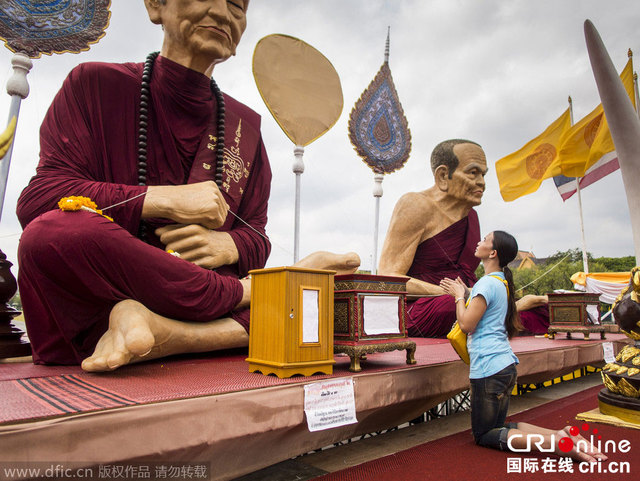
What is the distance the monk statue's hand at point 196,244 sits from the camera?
2018 mm

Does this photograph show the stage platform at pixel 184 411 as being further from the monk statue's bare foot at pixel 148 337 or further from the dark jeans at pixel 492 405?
the dark jeans at pixel 492 405

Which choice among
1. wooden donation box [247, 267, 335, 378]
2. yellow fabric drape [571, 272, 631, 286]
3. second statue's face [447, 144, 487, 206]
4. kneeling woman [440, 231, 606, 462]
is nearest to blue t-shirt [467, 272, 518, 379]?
kneeling woman [440, 231, 606, 462]

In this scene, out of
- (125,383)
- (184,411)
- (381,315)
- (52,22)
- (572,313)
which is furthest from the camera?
(572,313)

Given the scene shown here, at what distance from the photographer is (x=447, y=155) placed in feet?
13.8

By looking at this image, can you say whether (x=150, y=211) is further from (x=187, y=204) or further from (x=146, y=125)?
(x=146, y=125)

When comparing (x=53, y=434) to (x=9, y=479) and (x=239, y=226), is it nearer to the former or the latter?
(x=9, y=479)

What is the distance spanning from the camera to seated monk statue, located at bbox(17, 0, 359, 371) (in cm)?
162

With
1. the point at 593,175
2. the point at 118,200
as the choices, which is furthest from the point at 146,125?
the point at 593,175

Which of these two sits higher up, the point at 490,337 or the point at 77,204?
the point at 77,204

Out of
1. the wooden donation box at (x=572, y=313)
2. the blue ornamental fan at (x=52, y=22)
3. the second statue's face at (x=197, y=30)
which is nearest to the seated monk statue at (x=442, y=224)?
the wooden donation box at (x=572, y=313)

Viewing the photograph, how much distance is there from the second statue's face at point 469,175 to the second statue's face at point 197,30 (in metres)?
2.56

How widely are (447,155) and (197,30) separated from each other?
2724 mm

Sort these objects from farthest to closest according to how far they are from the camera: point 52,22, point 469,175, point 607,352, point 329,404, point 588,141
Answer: point 588,141
point 469,175
point 607,352
point 52,22
point 329,404

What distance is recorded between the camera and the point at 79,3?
2645mm
